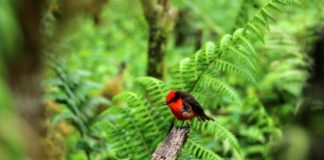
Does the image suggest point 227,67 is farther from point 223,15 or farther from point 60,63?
point 223,15

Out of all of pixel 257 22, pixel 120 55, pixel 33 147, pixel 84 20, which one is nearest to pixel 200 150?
pixel 257 22

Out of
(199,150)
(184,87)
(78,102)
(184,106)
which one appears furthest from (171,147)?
(78,102)

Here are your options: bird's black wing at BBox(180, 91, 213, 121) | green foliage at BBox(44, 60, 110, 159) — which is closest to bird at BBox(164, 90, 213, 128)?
bird's black wing at BBox(180, 91, 213, 121)

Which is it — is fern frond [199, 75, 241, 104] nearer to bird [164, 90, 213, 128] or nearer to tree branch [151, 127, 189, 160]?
bird [164, 90, 213, 128]

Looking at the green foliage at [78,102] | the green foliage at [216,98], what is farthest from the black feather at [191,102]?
the green foliage at [78,102]

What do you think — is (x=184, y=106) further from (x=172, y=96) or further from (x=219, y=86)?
(x=219, y=86)

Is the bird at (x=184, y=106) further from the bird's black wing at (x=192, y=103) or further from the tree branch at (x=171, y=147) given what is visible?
the tree branch at (x=171, y=147)
